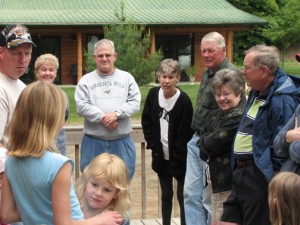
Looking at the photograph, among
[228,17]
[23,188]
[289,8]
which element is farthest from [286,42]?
[23,188]

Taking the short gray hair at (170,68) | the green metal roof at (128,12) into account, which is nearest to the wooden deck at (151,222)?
the short gray hair at (170,68)

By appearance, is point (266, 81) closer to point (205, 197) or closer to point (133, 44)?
point (205, 197)

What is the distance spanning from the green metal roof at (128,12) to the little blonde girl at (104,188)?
20.1m

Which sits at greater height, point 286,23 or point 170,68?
point 170,68

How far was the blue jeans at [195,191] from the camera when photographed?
15.8 feet

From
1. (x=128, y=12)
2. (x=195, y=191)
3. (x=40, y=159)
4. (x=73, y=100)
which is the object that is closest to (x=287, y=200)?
(x=40, y=159)

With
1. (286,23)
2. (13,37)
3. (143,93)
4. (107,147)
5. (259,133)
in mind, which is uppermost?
(13,37)

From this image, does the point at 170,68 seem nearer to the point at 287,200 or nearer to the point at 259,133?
the point at 259,133

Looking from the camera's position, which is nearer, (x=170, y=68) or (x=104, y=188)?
(x=104, y=188)

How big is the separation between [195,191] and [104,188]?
6.12ft

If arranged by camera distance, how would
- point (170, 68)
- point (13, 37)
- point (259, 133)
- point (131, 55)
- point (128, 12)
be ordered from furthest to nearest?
point (128, 12) → point (131, 55) → point (170, 68) → point (259, 133) → point (13, 37)

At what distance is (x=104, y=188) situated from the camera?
3068 mm

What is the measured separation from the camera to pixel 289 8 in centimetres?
2978

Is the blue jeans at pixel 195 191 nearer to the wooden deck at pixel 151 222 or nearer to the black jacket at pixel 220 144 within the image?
→ the black jacket at pixel 220 144
